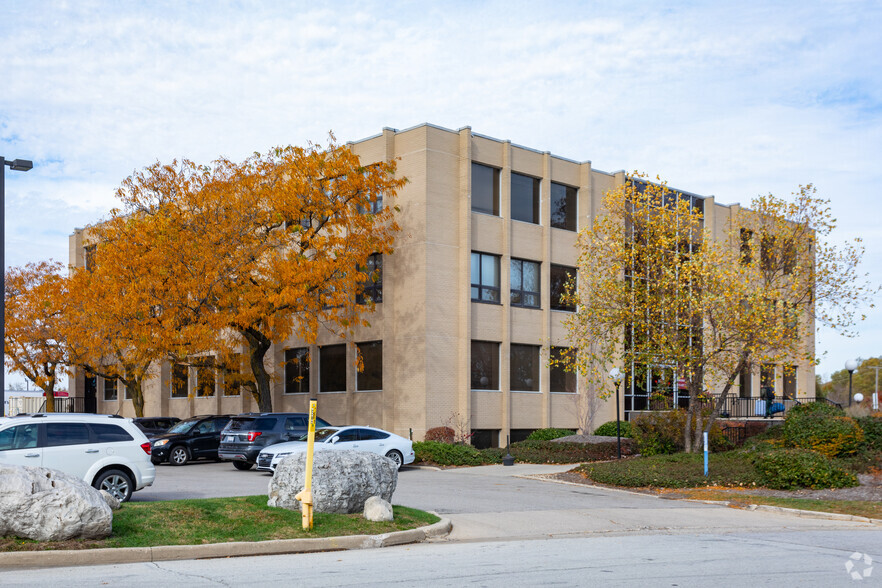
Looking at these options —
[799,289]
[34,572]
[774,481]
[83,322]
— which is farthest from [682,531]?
[83,322]

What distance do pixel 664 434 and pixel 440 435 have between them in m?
7.41

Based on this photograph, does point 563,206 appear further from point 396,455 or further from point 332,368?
point 396,455

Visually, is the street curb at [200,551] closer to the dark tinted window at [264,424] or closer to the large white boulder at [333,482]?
the large white boulder at [333,482]

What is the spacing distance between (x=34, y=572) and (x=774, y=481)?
16.6 m

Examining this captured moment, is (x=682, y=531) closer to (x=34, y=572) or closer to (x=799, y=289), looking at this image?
(x=34, y=572)

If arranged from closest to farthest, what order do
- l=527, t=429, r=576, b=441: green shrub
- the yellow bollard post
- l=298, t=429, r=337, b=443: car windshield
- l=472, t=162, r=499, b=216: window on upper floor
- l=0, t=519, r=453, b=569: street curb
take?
l=0, t=519, r=453, b=569: street curb < the yellow bollard post < l=298, t=429, r=337, b=443: car windshield < l=527, t=429, r=576, b=441: green shrub < l=472, t=162, r=499, b=216: window on upper floor

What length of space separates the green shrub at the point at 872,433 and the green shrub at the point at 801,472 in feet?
12.7

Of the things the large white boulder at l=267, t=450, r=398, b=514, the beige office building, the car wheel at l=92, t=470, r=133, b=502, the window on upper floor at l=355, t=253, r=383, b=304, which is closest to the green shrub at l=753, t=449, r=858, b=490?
the beige office building

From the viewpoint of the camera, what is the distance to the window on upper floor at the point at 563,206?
36.4m

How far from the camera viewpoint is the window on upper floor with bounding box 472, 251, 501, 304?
33438 mm

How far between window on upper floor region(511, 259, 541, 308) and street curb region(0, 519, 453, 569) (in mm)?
21618

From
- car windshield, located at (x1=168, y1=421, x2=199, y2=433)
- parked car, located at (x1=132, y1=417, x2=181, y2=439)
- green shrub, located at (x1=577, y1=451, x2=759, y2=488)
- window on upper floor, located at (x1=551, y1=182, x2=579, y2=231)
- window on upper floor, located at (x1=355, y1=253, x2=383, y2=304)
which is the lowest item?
green shrub, located at (x1=577, y1=451, x2=759, y2=488)

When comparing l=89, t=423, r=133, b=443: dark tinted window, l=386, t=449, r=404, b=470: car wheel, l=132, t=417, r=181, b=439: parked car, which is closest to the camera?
l=89, t=423, r=133, b=443: dark tinted window

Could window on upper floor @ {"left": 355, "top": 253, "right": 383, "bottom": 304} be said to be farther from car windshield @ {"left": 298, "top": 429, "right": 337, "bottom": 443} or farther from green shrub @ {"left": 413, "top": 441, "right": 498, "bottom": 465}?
car windshield @ {"left": 298, "top": 429, "right": 337, "bottom": 443}
